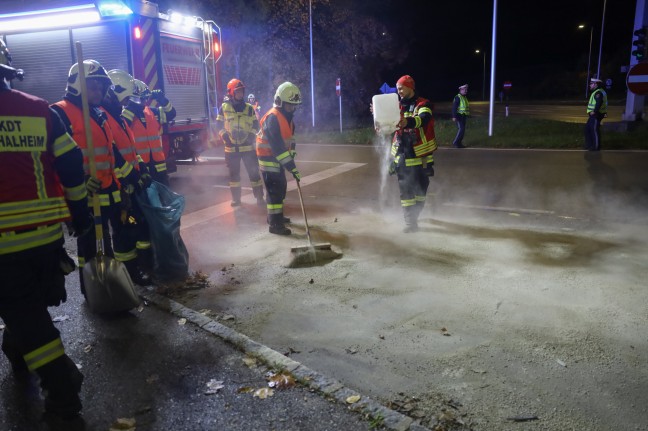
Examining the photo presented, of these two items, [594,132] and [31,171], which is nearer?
[31,171]

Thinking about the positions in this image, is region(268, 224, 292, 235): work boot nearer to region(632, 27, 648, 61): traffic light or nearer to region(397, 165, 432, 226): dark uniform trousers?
region(397, 165, 432, 226): dark uniform trousers

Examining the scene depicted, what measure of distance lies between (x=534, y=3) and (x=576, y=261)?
76.1m

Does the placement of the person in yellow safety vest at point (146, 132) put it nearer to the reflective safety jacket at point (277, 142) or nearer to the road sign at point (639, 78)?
the reflective safety jacket at point (277, 142)

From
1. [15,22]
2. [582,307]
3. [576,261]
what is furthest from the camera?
[15,22]

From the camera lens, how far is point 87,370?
3.60 metres

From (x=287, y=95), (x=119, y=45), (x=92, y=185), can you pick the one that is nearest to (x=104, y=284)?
(x=92, y=185)

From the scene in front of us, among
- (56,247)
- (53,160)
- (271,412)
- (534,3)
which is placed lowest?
(271,412)

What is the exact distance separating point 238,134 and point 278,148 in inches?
87.4

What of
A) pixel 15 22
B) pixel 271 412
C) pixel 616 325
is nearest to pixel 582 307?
pixel 616 325

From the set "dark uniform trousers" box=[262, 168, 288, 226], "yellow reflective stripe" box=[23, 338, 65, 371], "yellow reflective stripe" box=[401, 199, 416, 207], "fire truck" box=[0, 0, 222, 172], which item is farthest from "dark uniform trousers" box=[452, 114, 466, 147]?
"yellow reflective stripe" box=[23, 338, 65, 371]

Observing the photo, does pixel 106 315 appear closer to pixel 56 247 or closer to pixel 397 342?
pixel 56 247

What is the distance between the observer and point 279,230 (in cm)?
688

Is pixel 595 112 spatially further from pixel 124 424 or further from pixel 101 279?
pixel 124 424

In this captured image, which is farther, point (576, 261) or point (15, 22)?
point (15, 22)
